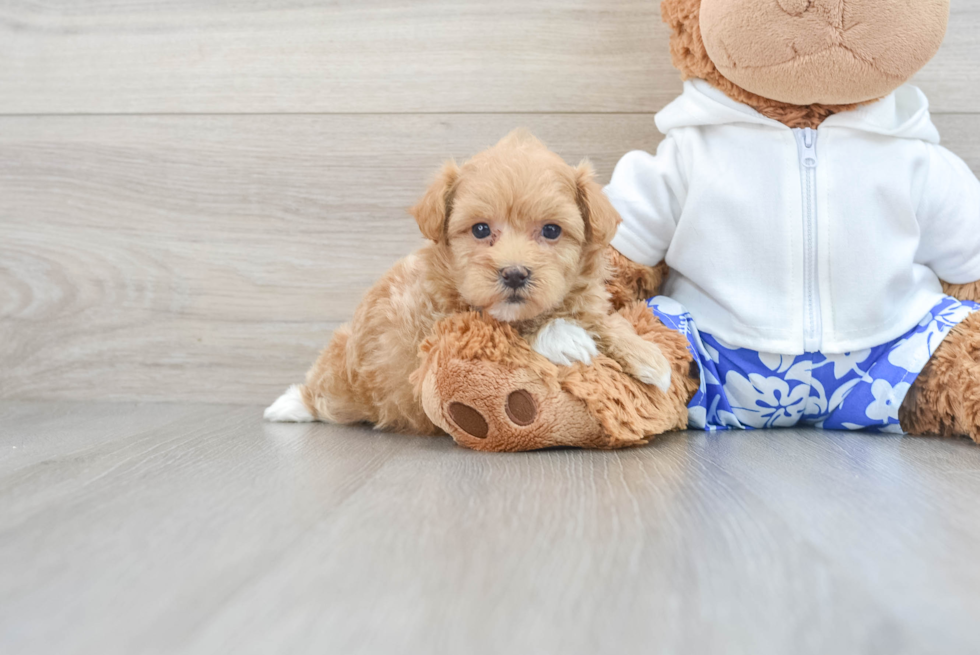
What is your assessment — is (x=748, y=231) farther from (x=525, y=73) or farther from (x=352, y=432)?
(x=352, y=432)

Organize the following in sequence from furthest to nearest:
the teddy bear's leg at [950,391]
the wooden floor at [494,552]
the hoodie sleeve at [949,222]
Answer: the hoodie sleeve at [949,222], the teddy bear's leg at [950,391], the wooden floor at [494,552]

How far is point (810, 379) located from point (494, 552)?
64 cm

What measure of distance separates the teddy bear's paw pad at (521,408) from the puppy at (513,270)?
0.18 feet

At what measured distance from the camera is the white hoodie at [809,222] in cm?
99

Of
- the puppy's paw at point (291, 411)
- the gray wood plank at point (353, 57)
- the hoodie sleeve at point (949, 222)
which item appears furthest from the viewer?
the gray wood plank at point (353, 57)

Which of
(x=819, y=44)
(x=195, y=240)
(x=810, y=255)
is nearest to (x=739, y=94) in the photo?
(x=819, y=44)

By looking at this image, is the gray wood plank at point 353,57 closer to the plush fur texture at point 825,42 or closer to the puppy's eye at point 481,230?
the plush fur texture at point 825,42

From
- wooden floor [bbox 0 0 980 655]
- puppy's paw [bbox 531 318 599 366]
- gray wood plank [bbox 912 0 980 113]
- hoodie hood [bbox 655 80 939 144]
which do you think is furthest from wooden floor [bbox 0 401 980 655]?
gray wood plank [bbox 912 0 980 113]

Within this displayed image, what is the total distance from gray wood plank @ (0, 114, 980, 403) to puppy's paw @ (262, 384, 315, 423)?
180 mm

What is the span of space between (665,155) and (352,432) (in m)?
0.58

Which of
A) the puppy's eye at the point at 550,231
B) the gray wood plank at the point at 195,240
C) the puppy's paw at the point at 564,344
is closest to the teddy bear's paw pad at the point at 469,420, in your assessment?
the puppy's paw at the point at 564,344

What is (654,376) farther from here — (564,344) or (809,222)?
(809,222)

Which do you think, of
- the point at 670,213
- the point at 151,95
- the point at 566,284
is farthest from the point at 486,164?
the point at 151,95

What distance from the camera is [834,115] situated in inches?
39.9
